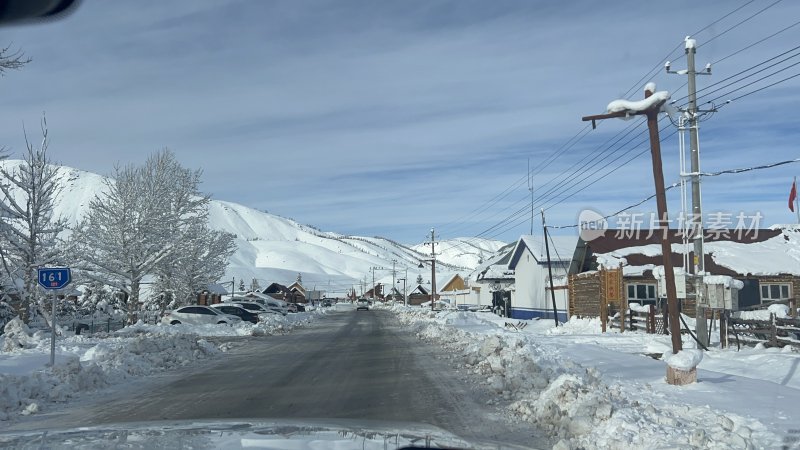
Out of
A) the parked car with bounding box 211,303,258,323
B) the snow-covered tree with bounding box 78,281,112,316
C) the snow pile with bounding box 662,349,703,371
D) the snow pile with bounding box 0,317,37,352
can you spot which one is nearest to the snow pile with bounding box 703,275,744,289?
the snow pile with bounding box 662,349,703,371

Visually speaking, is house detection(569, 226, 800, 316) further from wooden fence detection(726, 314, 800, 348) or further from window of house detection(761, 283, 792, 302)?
wooden fence detection(726, 314, 800, 348)

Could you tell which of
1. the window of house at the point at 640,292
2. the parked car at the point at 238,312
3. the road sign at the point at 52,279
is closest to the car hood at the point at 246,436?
the road sign at the point at 52,279

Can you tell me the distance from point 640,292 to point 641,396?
25.1m

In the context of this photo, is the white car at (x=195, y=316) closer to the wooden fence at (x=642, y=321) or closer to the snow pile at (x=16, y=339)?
the snow pile at (x=16, y=339)

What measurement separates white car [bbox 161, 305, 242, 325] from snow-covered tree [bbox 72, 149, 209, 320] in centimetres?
255

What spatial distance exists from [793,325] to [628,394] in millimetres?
10202

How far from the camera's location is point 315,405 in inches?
454

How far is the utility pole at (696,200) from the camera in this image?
20.0 m

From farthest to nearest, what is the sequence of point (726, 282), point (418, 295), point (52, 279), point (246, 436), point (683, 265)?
point (418, 295) < point (683, 265) < point (726, 282) < point (52, 279) < point (246, 436)

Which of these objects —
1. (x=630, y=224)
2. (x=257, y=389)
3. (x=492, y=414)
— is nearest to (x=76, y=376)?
(x=257, y=389)

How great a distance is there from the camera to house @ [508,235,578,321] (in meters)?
47.2

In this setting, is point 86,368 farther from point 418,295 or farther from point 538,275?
point 418,295

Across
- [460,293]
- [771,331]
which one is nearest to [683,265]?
[771,331]

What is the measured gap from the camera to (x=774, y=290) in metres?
32.7
